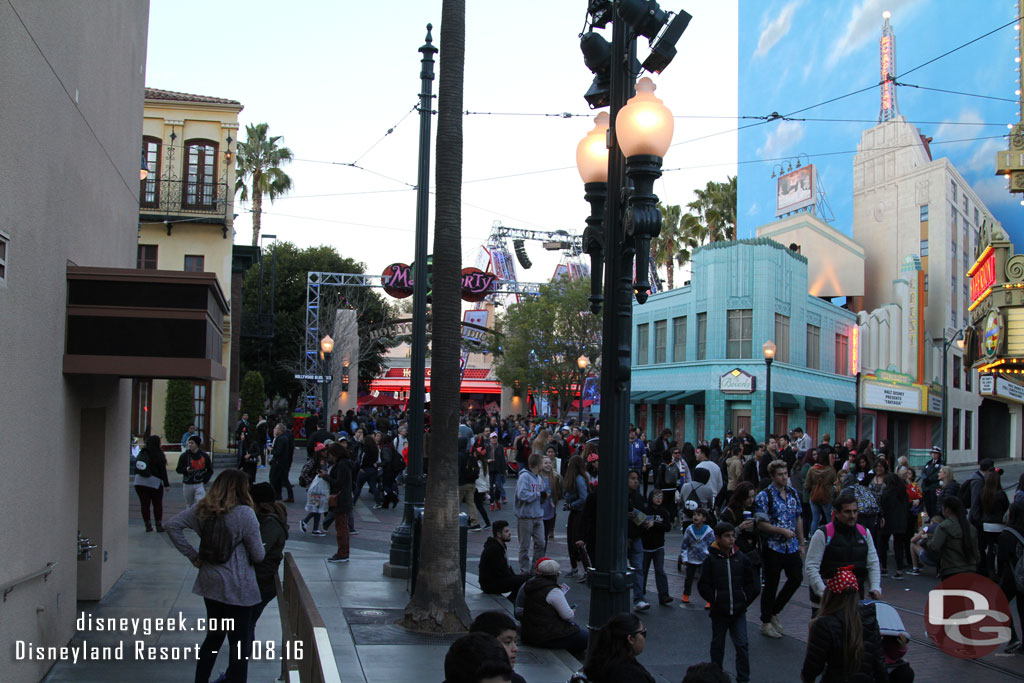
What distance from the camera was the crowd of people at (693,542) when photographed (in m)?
5.44

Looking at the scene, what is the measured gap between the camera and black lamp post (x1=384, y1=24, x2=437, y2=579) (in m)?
12.6

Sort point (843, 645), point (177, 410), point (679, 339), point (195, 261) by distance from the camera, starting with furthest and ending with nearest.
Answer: point (679, 339) → point (195, 261) → point (177, 410) → point (843, 645)

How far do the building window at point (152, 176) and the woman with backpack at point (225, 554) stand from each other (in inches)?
1037

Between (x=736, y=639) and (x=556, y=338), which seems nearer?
(x=736, y=639)

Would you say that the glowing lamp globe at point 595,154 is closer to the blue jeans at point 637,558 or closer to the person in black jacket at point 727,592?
the person in black jacket at point 727,592

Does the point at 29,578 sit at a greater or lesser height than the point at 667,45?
lesser

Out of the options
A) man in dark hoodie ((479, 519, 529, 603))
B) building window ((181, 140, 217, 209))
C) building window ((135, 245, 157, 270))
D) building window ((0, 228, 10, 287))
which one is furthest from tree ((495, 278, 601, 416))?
building window ((0, 228, 10, 287))

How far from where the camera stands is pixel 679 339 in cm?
4116

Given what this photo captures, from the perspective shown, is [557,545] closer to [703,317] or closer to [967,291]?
[703,317]

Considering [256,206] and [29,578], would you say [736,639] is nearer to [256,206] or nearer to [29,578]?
[29,578]

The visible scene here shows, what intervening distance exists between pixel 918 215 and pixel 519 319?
2097 centimetres

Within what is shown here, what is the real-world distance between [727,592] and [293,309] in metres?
51.1

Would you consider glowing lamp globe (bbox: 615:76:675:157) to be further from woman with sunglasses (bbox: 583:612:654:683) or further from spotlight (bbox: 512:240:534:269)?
spotlight (bbox: 512:240:534:269)

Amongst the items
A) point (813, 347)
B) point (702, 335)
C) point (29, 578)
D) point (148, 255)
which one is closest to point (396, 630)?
point (29, 578)
